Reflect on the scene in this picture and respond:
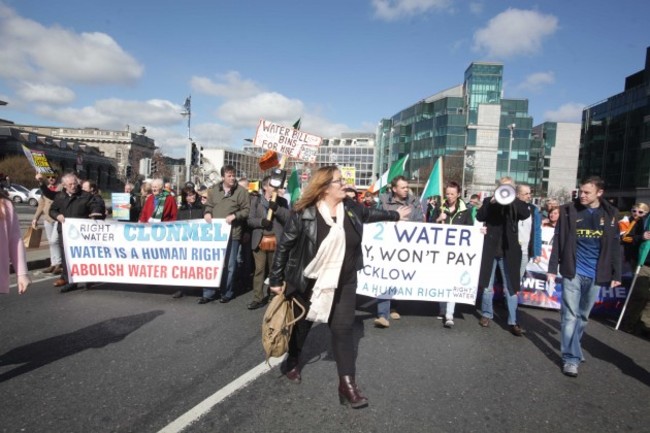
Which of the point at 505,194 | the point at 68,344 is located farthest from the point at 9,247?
the point at 505,194

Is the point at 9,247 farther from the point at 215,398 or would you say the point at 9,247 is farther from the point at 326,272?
the point at 326,272

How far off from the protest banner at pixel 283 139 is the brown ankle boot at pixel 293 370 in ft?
11.9

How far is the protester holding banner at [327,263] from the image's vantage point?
3314 mm

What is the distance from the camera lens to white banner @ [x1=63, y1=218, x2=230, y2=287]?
653 centimetres

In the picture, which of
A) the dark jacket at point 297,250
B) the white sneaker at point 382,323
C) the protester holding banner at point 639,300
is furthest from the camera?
the protester holding banner at point 639,300

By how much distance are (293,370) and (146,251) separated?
13.3ft

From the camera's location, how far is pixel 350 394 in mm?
3213

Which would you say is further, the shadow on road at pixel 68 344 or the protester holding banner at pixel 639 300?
the protester holding banner at pixel 639 300

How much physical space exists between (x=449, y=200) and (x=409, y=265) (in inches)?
47.9

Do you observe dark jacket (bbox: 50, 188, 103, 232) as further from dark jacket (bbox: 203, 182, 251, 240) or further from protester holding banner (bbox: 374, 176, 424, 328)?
protester holding banner (bbox: 374, 176, 424, 328)

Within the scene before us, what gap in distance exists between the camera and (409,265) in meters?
5.88

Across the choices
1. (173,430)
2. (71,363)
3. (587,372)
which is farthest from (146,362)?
(587,372)

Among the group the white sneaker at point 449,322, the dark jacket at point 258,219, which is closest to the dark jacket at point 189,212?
the dark jacket at point 258,219

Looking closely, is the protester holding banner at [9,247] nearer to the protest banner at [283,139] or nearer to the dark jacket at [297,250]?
the dark jacket at [297,250]
